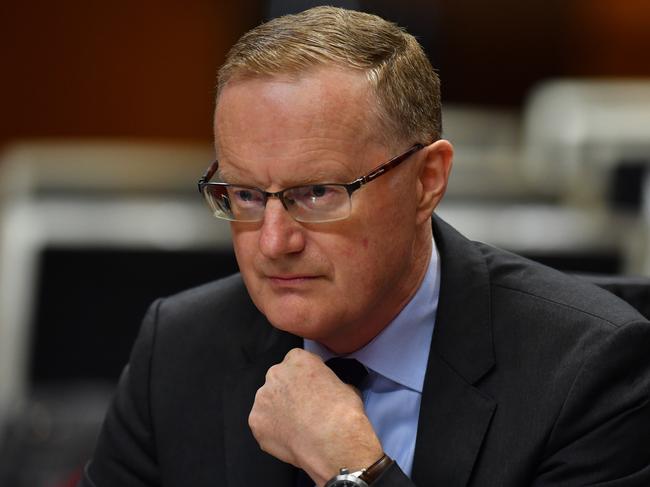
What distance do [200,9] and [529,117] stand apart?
10.7 ft

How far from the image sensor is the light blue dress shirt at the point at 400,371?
83.0 inches

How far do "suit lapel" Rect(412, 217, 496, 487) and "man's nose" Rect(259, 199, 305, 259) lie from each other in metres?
0.35

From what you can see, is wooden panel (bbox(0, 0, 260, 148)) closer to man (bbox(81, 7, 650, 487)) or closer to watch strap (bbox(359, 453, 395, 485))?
man (bbox(81, 7, 650, 487))

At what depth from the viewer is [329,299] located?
195 centimetres

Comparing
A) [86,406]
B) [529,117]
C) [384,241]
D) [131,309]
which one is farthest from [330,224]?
[529,117]

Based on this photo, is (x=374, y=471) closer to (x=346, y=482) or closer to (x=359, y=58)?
(x=346, y=482)

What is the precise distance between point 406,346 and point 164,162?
4.92 m

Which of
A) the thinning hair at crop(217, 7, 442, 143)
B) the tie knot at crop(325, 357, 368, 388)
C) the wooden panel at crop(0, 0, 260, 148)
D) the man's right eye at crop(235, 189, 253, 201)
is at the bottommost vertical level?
the wooden panel at crop(0, 0, 260, 148)

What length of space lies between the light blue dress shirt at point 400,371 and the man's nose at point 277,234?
0.32 metres

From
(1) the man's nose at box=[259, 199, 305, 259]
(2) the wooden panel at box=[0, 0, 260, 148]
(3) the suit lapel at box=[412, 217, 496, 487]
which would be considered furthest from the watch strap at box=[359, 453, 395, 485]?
(2) the wooden panel at box=[0, 0, 260, 148]

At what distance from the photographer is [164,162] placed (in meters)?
6.91

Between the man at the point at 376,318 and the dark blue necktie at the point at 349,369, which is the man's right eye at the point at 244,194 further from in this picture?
the dark blue necktie at the point at 349,369

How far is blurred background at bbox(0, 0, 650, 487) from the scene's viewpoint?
14.4 ft

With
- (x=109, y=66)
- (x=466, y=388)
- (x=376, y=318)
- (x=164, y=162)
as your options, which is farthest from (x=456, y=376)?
(x=109, y=66)
